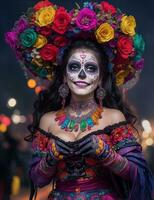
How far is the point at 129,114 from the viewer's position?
4094mm

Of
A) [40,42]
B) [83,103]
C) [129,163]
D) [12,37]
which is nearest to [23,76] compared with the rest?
[12,37]

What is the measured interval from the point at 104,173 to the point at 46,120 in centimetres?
54

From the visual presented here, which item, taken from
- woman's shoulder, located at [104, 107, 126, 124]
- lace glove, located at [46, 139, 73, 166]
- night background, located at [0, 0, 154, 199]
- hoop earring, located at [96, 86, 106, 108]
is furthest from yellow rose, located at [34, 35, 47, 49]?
night background, located at [0, 0, 154, 199]

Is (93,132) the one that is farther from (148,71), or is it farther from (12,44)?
(148,71)

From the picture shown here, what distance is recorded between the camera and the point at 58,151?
11.7 feet

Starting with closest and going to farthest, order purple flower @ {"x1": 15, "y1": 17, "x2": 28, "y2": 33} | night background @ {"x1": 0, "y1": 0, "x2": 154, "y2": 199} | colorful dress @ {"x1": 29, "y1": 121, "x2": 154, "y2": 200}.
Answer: colorful dress @ {"x1": 29, "y1": 121, "x2": 154, "y2": 200} → purple flower @ {"x1": 15, "y1": 17, "x2": 28, "y2": 33} → night background @ {"x1": 0, "y1": 0, "x2": 154, "y2": 199}


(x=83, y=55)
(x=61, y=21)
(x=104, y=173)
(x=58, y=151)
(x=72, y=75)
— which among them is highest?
(x=61, y=21)

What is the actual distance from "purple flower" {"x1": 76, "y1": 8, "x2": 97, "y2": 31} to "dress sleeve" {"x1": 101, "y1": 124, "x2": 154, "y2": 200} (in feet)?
2.20

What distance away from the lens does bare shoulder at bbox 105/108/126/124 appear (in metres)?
3.83

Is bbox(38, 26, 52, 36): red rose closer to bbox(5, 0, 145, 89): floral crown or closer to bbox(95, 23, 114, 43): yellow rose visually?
bbox(5, 0, 145, 89): floral crown

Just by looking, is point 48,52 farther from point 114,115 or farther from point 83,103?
point 114,115

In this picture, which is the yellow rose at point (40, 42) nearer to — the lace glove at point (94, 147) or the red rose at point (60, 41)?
the red rose at point (60, 41)

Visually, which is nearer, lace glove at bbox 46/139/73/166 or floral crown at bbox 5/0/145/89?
lace glove at bbox 46/139/73/166

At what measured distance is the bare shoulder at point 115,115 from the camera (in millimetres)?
3828
